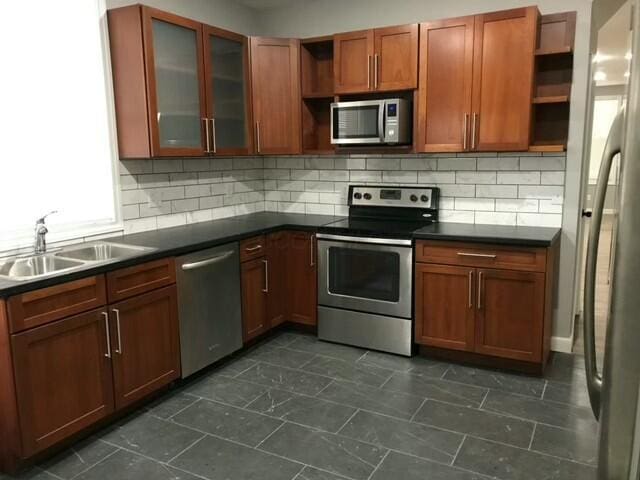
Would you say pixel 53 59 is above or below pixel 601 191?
above

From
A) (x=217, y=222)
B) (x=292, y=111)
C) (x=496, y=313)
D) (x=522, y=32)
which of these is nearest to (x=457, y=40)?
(x=522, y=32)

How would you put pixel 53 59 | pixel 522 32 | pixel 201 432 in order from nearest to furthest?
pixel 201 432 < pixel 53 59 < pixel 522 32

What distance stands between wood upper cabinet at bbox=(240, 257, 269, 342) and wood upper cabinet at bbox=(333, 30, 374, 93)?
56.8 inches

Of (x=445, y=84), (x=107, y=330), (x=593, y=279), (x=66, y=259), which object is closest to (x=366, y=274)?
(x=445, y=84)

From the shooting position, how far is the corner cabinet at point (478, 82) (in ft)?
10.6

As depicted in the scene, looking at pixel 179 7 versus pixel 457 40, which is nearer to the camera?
pixel 457 40

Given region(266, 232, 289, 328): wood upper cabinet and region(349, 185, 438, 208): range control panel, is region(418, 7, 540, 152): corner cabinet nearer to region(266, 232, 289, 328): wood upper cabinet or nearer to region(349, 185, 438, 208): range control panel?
region(349, 185, 438, 208): range control panel

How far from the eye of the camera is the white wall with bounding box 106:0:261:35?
362 cm

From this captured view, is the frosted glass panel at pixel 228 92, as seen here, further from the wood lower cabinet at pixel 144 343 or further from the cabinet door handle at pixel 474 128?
the cabinet door handle at pixel 474 128

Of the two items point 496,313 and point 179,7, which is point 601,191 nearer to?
point 496,313

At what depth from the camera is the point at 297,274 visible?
4.01 metres

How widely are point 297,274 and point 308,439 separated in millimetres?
1609

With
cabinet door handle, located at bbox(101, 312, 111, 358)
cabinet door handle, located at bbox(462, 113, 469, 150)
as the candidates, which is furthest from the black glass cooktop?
cabinet door handle, located at bbox(101, 312, 111, 358)

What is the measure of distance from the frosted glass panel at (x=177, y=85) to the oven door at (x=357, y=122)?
3.26 feet
